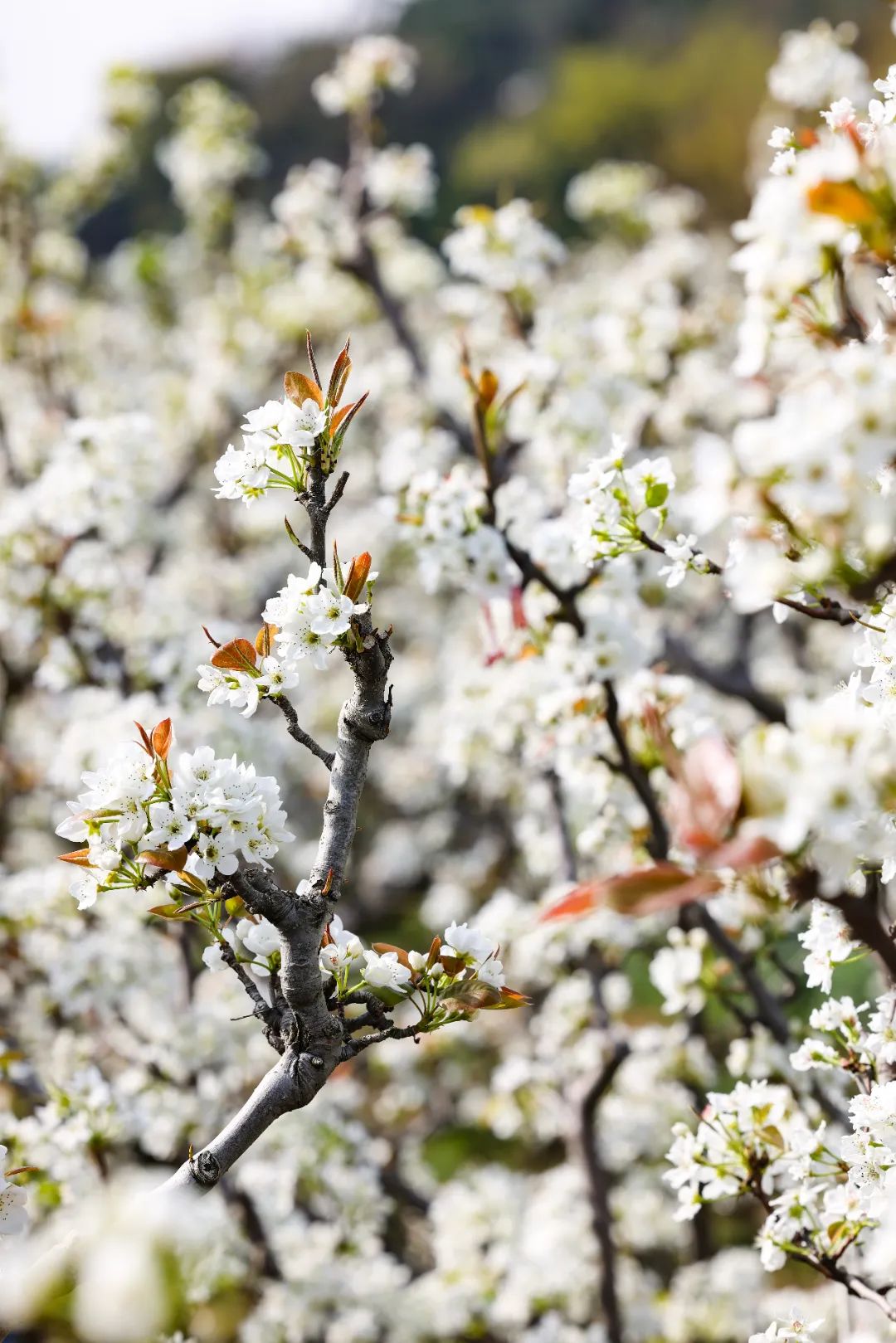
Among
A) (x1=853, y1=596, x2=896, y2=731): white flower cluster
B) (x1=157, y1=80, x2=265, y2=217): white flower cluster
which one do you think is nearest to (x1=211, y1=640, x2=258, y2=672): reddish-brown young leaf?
(x1=853, y1=596, x2=896, y2=731): white flower cluster

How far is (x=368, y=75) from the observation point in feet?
18.8

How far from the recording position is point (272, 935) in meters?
1.91

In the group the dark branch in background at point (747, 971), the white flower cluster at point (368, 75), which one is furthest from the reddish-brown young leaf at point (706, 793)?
the white flower cluster at point (368, 75)

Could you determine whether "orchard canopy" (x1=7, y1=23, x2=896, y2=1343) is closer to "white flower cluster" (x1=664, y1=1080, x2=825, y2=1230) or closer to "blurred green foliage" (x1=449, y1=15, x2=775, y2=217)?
"white flower cluster" (x1=664, y1=1080, x2=825, y2=1230)

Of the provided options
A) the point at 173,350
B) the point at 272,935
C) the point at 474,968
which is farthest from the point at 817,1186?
the point at 173,350

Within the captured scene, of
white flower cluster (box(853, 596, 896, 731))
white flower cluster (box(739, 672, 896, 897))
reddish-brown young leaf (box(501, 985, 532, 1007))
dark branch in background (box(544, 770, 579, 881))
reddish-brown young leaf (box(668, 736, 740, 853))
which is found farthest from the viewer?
dark branch in background (box(544, 770, 579, 881))

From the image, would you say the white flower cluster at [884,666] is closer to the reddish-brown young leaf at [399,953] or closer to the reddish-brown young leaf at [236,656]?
the reddish-brown young leaf at [399,953]

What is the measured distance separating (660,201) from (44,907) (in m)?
7.85

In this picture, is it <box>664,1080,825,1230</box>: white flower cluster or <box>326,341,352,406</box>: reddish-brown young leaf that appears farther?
<box>664,1080,825,1230</box>: white flower cluster

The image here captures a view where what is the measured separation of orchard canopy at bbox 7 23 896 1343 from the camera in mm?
1366

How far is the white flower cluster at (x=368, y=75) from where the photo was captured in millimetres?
5715

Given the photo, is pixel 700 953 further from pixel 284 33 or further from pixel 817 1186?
pixel 284 33

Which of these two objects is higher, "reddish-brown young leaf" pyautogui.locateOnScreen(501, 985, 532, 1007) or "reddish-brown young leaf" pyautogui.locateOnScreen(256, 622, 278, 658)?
"reddish-brown young leaf" pyautogui.locateOnScreen(256, 622, 278, 658)

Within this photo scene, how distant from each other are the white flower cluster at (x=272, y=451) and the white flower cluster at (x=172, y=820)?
508 millimetres
